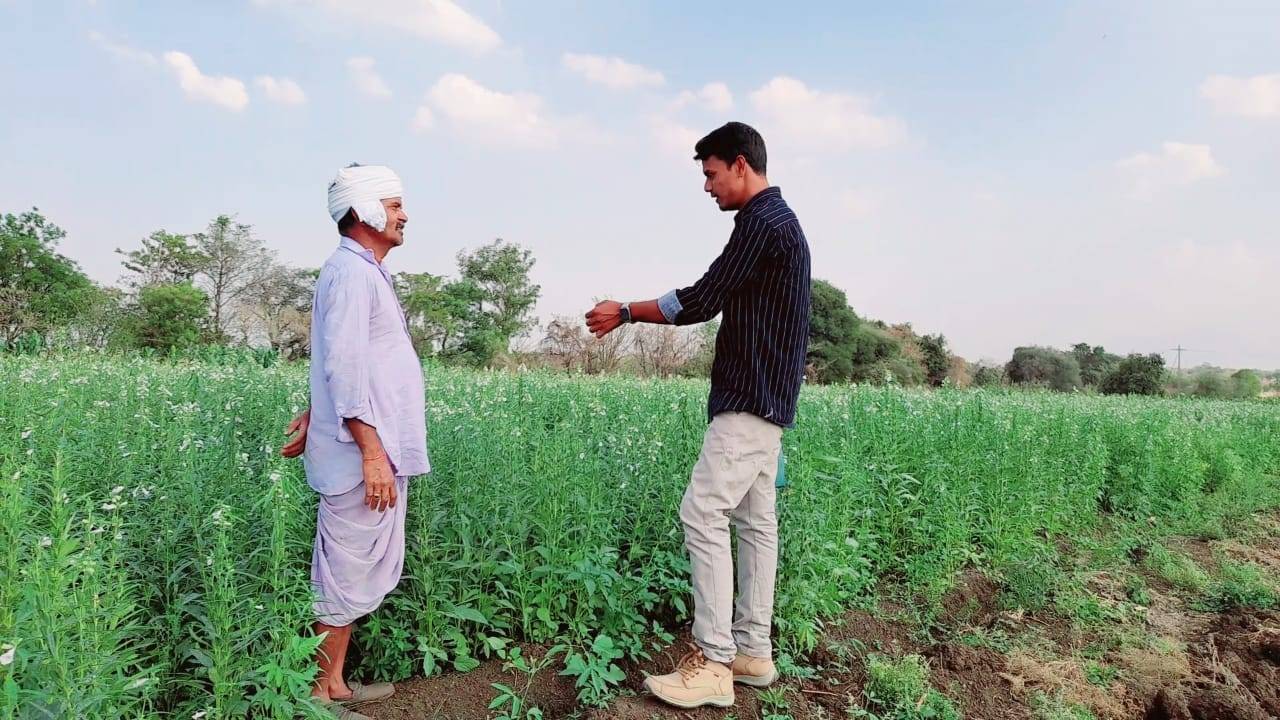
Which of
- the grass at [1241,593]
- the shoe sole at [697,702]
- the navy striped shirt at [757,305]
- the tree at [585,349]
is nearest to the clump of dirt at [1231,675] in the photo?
the grass at [1241,593]

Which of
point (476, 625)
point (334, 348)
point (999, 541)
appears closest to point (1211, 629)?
point (999, 541)

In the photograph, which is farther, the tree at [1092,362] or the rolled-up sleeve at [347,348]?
the tree at [1092,362]

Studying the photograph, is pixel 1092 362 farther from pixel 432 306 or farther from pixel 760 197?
pixel 760 197

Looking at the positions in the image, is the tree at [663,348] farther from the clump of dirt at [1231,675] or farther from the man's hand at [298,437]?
the man's hand at [298,437]

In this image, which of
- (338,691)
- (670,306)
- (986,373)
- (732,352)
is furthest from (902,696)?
(986,373)

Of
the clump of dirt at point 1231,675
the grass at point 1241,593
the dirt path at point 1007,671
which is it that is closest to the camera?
the dirt path at point 1007,671

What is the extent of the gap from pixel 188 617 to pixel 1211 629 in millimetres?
6141

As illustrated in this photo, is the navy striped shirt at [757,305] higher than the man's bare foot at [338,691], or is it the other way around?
the navy striped shirt at [757,305]

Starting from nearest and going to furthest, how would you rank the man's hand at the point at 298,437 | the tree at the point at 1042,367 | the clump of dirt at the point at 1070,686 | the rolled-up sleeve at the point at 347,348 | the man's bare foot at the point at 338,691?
the rolled-up sleeve at the point at 347,348 < the man's bare foot at the point at 338,691 < the man's hand at the point at 298,437 < the clump of dirt at the point at 1070,686 < the tree at the point at 1042,367

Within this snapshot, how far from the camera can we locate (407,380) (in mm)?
3182

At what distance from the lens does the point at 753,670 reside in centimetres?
362

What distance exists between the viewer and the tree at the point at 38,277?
133 ft

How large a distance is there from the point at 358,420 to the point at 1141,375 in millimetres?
41980

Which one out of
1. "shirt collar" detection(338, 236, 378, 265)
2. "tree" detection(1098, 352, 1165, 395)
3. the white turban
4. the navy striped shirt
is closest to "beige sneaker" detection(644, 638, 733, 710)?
the navy striped shirt
